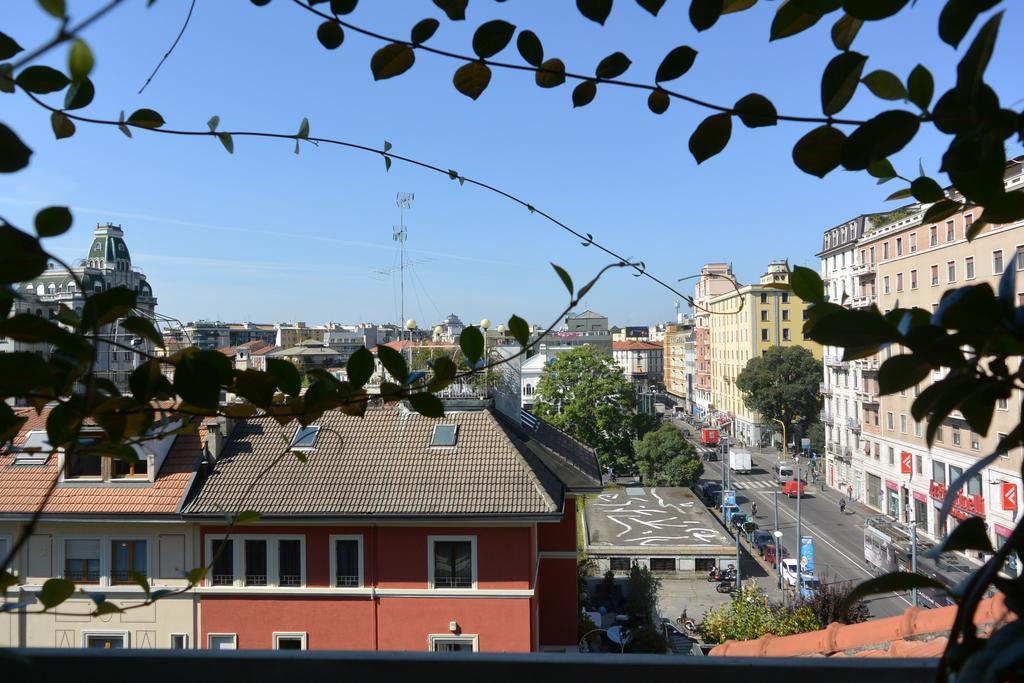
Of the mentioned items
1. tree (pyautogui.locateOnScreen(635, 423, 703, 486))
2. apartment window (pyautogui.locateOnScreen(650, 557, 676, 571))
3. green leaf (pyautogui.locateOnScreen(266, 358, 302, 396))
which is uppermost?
green leaf (pyautogui.locateOnScreen(266, 358, 302, 396))

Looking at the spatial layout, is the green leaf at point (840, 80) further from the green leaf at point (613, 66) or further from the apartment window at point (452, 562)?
the apartment window at point (452, 562)

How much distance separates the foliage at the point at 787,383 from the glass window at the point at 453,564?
23100 millimetres

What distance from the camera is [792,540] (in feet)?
57.7

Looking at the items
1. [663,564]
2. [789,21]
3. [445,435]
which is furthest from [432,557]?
[663,564]

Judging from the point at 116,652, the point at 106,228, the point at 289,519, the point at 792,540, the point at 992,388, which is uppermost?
the point at 106,228

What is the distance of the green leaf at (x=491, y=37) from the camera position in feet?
2.27


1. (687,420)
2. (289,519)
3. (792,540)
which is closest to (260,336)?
(687,420)

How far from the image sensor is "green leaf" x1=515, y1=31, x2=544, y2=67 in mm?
730

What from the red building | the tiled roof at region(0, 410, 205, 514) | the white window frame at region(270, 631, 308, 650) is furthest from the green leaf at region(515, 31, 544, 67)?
the tiled roof at region(0, 410, 205, 514)

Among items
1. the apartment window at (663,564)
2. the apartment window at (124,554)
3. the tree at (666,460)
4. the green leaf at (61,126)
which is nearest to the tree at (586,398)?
the tree at (666,460)

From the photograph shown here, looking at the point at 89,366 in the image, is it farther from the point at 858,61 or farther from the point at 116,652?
the point at 858,61

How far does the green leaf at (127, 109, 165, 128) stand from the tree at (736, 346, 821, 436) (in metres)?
27.8

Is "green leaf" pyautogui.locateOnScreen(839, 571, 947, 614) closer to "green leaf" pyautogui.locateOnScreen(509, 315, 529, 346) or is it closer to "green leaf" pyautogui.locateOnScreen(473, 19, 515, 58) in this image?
"green leaf" pyautogui.locateOnScreen(509, 315, 529, 346)

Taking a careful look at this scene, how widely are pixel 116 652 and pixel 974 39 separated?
33.0 inches
